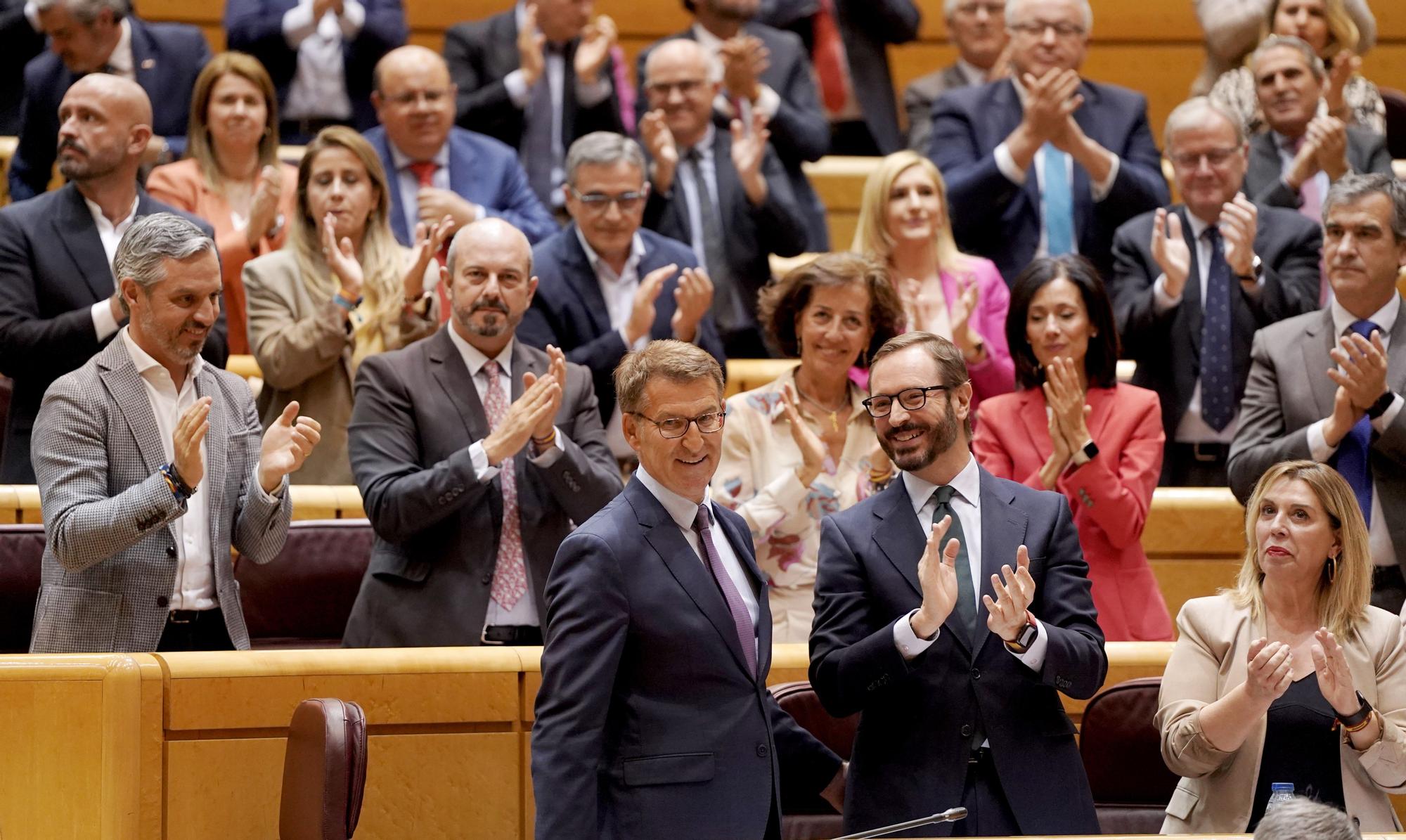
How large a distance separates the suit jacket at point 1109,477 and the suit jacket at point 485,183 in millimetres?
1615

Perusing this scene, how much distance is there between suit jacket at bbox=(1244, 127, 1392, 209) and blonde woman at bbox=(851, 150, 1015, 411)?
3.19 feet

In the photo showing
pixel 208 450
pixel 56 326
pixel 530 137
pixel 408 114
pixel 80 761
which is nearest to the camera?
pixel 80 761

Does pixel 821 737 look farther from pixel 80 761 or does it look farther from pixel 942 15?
pixel 942 15

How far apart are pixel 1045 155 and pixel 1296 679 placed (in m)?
2.33

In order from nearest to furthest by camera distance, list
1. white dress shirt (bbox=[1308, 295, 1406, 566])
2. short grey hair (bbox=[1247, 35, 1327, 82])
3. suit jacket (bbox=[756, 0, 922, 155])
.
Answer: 1. white dress shirt (bbox=[1308, 295, 1406, 566])
2. short grey hair (bbox=[1247, 35, 1327, 82])
3. suit jacket (bbox=[756, 0, 922, 155])

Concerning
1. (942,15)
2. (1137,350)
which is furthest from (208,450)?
(942,15)

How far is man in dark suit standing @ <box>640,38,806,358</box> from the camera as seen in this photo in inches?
181

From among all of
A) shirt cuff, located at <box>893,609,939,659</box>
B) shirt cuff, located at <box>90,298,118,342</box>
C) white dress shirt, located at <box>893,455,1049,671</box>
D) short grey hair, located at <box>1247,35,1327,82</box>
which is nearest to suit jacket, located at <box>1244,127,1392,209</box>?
short grey hair, located at <box>1247,35,1327,82</box>

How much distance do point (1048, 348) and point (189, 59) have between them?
2.92m

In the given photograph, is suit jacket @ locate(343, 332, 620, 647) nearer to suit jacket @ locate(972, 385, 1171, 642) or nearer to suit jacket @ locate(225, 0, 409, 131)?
suit jacket @ locate(972, 385, 1171, 642)

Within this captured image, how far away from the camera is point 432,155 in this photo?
460 centimetres

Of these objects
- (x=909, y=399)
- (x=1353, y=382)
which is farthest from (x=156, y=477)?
(x=1353, y=382)

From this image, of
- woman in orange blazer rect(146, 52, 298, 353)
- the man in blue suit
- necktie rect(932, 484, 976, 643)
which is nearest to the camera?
necktie rect(932, 484, 976, 643)

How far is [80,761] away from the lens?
2512mm
